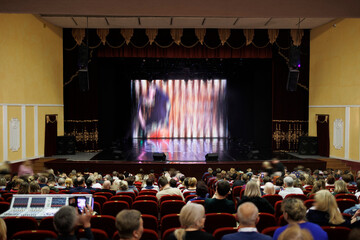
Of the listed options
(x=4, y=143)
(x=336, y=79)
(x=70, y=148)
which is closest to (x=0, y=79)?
(x=4, y=143)

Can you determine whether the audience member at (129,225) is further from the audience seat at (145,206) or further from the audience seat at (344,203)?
the audience seat at (344,203)

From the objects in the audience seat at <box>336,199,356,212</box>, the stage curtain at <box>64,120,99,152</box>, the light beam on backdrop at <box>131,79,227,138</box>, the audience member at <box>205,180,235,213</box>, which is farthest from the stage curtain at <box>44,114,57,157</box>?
the audience seat at <box>336,199,356,212</box>

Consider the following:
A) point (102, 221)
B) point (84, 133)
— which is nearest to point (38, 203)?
point (102, 221)

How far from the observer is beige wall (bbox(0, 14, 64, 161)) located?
13.7m

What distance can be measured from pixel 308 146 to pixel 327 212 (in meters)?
14.5

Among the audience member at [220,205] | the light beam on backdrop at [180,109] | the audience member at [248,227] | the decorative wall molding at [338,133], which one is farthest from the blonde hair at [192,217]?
the light beam on backdrop at [180,109]

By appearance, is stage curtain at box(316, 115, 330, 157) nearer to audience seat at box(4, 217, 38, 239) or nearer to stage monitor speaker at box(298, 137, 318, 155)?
stage monitor speaker at box(298, 137, 318, 155)

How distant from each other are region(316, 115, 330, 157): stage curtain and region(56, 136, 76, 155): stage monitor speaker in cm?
1200

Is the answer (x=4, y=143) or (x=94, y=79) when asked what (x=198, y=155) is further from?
(x=4, y=143)

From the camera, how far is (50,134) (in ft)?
55.8

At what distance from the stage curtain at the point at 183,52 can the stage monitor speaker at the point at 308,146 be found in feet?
15.1

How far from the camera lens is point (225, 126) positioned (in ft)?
89.2

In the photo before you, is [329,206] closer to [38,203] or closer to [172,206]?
[172,206]

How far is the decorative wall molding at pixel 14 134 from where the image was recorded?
14.1 meters
